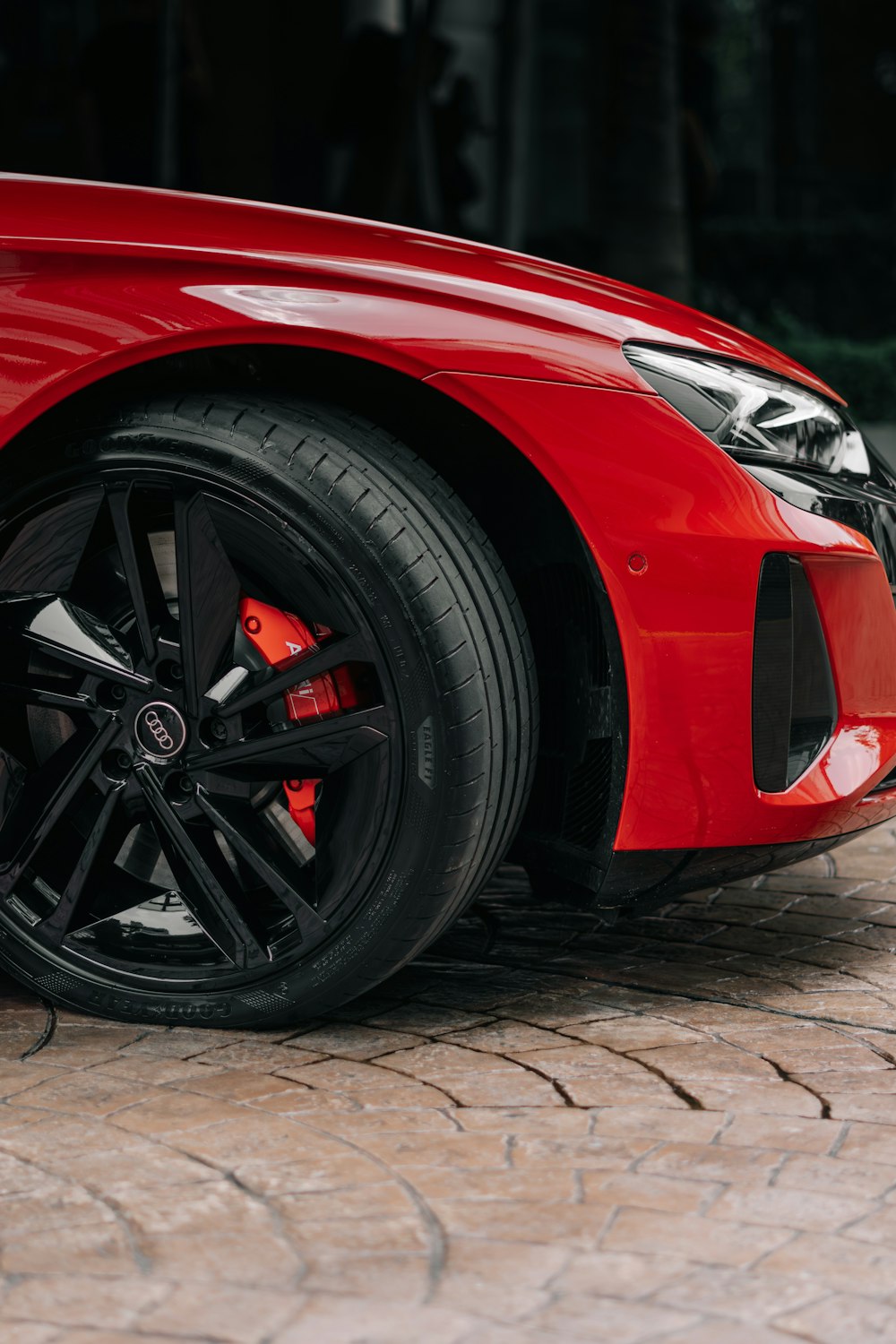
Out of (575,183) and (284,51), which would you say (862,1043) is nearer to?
(284,51)

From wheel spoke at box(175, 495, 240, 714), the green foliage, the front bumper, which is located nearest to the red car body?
the front bumper

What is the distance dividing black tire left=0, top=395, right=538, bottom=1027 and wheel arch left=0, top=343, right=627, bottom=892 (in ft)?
0.26

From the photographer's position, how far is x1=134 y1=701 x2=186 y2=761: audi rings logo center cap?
2594 millimetres

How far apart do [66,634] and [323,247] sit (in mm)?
765

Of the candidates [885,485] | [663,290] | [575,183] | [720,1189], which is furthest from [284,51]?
[720,1189]

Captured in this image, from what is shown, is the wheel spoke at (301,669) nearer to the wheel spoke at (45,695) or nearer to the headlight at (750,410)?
the wheel spoke at (45,695)

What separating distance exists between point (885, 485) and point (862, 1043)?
1004mm

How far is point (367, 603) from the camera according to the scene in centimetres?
248

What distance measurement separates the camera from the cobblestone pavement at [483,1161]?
1.70m

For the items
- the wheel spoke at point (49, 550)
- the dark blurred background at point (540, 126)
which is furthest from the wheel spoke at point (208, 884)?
the dark blurred background at point (540, 126)

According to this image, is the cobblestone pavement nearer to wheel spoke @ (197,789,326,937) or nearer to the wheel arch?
wheel spoke @ (197,789,326,937)

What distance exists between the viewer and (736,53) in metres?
35.3

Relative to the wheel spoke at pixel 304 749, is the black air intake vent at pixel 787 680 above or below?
above

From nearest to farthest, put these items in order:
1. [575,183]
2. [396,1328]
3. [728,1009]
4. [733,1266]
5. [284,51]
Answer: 1. [396,1328]
2. [733,1266]
3. [728,1009]
4. [284,51]
5. [575,183]
